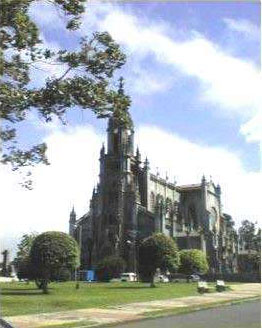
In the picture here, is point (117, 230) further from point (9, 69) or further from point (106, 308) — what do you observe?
point (9, 69)

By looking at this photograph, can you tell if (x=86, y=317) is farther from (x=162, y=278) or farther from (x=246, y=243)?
(x=246, y=243)

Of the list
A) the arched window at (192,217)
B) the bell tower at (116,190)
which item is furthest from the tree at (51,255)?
the arched window at (192,217)

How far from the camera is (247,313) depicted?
71.3ft

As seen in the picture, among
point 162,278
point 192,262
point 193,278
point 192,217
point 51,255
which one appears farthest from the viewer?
point 192,217

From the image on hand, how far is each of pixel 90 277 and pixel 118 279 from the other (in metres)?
7.61

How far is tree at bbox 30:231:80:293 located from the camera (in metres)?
35.2

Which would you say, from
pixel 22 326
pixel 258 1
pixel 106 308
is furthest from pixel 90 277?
pixel 258 1

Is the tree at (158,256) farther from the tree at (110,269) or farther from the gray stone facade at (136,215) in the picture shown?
the gray stone facade at (136,215)

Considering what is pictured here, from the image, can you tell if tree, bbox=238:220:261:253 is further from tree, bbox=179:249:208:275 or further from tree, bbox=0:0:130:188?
tree, bbox=0:0:130:188

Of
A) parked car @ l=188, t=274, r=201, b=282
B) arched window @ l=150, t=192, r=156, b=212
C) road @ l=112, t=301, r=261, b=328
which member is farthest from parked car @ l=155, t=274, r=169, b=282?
road @ l=112, t=301, r=261, b=328

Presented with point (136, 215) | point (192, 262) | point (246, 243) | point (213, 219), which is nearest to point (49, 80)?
point (192, 262)

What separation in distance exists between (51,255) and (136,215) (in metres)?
62.7

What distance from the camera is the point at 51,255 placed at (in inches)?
1393

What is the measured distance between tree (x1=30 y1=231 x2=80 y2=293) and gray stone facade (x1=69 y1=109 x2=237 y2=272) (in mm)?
54835
